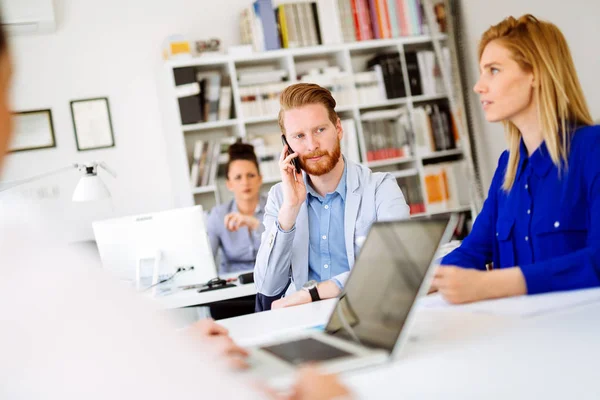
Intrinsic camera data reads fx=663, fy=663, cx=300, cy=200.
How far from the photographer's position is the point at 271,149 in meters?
4.70

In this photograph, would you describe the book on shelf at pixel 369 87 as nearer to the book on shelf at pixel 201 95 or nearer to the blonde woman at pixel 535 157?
the book on shelf at pixel 201 95

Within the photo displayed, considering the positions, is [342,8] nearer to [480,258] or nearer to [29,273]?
[480,258]

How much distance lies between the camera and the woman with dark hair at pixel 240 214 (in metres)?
3.96

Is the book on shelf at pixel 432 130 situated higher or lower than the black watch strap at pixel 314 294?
→ higher

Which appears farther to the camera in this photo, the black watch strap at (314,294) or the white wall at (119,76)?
the white wall at (119,76)

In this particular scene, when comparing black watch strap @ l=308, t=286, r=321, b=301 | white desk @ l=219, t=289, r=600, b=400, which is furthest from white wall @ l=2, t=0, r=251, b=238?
white desk @ l=219, t=289, r=600, b=400

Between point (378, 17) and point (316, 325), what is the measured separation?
156 inches

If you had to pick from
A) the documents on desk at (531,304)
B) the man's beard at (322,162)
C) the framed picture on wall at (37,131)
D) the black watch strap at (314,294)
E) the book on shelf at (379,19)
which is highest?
the book on shelf at (379,19)

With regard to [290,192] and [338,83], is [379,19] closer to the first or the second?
[338,83]

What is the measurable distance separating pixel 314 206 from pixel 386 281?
1313 mm

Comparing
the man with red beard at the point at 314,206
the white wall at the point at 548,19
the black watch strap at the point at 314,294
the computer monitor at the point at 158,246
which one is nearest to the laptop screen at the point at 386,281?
the black watch strap at the point at 314,294

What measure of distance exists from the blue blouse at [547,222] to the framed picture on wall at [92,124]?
133 inches

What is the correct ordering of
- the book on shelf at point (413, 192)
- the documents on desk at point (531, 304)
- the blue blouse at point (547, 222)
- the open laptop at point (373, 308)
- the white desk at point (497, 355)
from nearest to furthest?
the white desk at point (497, 355) → the open laptop at point (373, 308) → the documents on desk at point (531, 304) → the blue blouse at point (547, 222) → the book on shelf at point (413, 192)

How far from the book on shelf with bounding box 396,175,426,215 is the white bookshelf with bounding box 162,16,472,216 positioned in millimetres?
32
